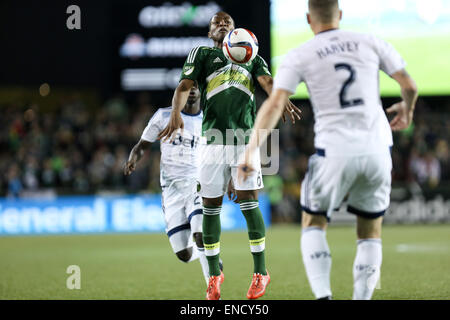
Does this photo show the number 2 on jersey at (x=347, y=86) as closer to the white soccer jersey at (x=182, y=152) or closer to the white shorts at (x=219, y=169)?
the white shorts at (x=219, y=169)

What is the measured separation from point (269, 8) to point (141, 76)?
4.59 meters

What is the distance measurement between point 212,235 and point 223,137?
0.93m

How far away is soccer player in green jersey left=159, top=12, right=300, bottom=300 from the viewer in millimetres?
5824

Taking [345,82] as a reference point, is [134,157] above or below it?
below

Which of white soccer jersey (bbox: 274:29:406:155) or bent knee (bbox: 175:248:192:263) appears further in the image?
bent knee (bbox: 175:248:192:263)

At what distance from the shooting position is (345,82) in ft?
14.2

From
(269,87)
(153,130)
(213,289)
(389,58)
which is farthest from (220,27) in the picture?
(213,289)

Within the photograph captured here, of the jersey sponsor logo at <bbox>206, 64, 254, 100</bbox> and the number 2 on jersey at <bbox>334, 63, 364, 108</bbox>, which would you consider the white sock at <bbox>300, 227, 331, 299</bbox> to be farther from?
the jersey sponsor logo at <bbox>206, 64, 254, 100</bbox>

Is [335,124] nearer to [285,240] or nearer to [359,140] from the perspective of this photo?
[359,140]

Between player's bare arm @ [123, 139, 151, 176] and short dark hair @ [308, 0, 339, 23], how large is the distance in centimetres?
305

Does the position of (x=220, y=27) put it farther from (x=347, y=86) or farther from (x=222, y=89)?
(x=347, y=86)

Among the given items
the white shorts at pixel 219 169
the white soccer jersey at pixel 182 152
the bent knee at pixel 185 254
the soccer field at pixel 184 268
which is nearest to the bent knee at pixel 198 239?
the bent knee at pixel 185 254

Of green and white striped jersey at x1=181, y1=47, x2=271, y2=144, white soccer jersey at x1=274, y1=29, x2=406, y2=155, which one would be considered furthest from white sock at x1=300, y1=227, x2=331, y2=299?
green and white striped jersey at x1=181, y1=47, x2=271, y2=144

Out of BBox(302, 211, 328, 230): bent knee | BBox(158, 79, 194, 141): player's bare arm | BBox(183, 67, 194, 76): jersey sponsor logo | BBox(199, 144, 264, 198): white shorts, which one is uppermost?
BBox(183, 67, 194, 76): jersey sponsor logo
